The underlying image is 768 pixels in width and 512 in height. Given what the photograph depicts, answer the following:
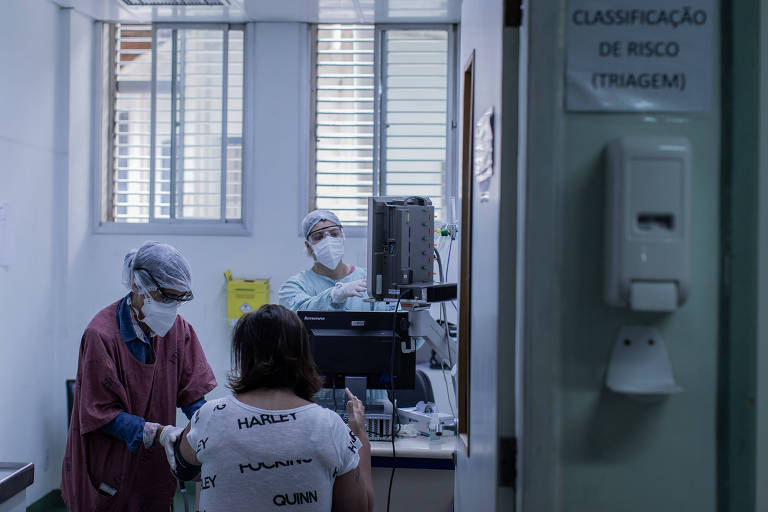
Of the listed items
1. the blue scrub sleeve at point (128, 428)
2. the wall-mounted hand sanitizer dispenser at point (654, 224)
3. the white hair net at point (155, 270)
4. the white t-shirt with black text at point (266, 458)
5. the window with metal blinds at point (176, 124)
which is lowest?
the blue scrub sleeve at point (128, 428)

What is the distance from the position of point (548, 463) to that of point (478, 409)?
0.38 metres

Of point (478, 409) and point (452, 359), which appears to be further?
point (452, 359)

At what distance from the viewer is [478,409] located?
139 cm

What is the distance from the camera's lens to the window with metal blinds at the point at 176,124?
408 cm

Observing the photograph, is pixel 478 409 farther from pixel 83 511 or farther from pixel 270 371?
pixel 83 511

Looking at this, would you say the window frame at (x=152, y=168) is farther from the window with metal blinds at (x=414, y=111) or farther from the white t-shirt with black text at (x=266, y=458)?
the white t-shirt with black text at (x=266, y=458)

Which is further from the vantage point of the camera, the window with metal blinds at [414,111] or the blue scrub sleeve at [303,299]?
the window with metal blinds at [414,111]

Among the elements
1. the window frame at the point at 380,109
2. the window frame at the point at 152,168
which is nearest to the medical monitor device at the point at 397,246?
the window frame at the point at 380,109

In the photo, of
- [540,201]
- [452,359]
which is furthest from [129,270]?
[540,201]

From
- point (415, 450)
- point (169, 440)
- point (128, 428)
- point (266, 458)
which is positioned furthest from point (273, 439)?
point (415, 450)

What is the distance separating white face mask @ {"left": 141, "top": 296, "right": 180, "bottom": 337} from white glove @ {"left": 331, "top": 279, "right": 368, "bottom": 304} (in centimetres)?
99

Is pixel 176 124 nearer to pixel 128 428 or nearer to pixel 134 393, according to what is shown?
pixel 134 393

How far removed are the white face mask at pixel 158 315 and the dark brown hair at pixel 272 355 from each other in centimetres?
64

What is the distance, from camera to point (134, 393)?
2078 mm
